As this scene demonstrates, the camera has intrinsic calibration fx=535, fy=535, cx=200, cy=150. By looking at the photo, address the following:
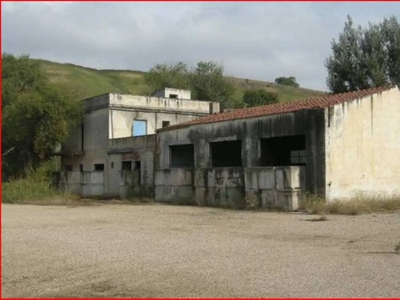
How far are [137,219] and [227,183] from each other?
242 inches

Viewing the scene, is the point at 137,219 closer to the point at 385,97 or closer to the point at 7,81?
the point at 385,97

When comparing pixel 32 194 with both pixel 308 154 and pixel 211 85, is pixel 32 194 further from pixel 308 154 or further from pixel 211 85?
pixel 211 85

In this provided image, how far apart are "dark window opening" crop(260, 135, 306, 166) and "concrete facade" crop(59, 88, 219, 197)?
26.6ft

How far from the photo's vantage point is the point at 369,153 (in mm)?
22328

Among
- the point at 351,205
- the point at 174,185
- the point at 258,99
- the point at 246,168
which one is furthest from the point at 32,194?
the point at 258,99

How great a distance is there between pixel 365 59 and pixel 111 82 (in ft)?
215

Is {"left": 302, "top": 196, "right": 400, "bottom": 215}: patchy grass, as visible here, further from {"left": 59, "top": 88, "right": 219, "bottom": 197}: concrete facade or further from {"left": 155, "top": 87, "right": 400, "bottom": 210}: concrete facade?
{"left": 59, "top": 88, "right": 219, "bottom": 197}: concrete facade

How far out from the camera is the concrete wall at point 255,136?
833 inches

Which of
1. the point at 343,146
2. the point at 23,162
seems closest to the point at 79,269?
the point at 343,146

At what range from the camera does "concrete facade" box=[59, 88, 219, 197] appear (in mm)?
31797

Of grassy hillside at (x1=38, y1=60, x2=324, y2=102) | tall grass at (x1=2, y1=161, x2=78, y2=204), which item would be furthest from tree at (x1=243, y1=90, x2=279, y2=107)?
tall grass at (x1=2, y1=161, x2=78, y2=204)

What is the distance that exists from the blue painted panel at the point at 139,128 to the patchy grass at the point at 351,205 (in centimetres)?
1830

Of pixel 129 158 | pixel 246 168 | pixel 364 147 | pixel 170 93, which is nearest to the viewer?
pixel 364 147

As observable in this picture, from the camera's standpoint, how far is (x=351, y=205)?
781 inches
